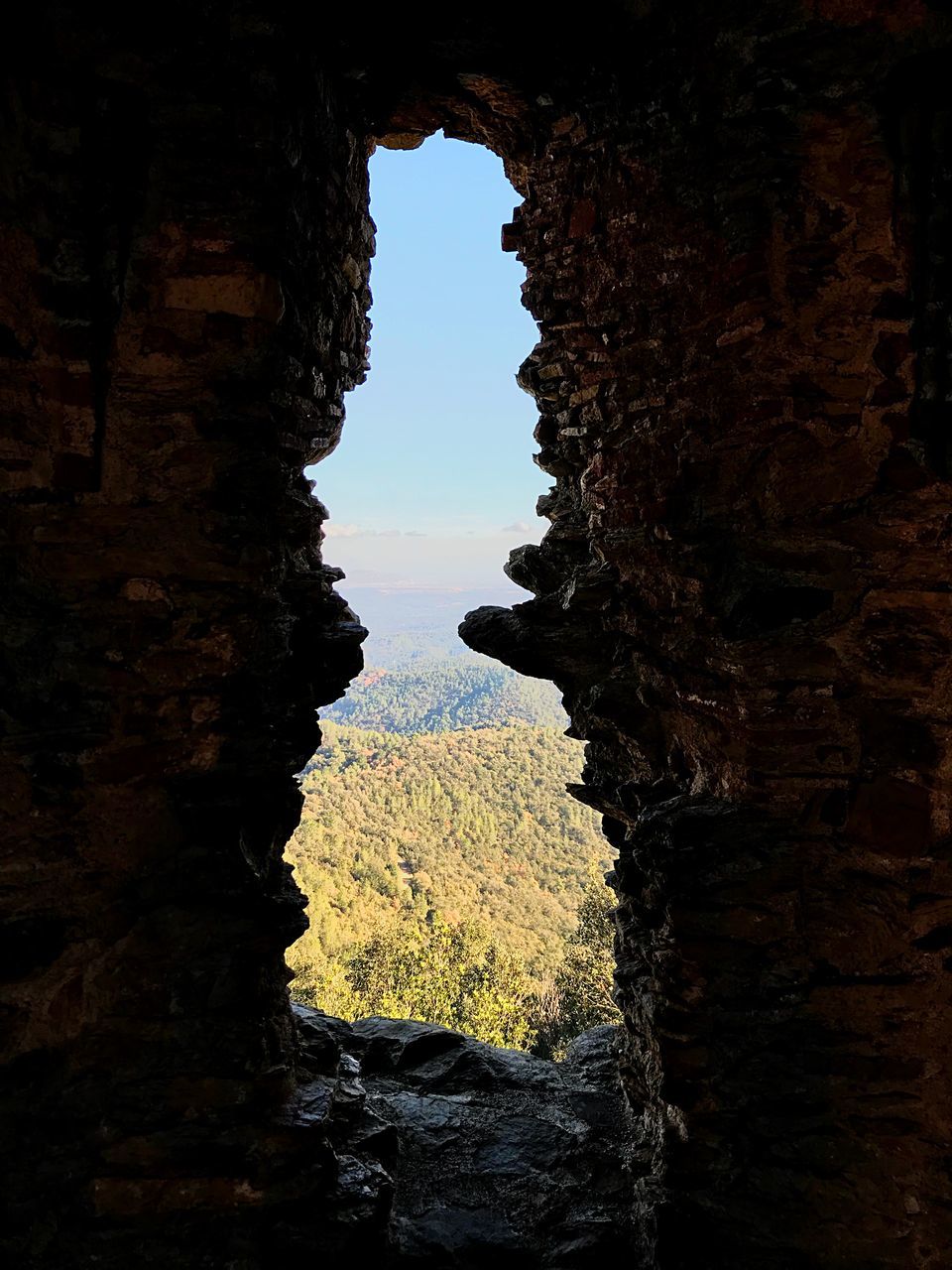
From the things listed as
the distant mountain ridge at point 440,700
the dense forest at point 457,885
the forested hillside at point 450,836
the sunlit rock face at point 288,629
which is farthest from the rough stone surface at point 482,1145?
the distant mountain ridge at point 440,700

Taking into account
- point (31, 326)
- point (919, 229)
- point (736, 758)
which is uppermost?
point (919, 229)

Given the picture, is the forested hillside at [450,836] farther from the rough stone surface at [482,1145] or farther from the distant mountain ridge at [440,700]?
the distant mountain ridge at [440,700]

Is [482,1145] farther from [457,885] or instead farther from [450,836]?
[450,836]

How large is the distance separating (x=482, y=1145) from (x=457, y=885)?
29.5m

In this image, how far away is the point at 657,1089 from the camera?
115 inches

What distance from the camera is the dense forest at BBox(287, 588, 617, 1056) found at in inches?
607

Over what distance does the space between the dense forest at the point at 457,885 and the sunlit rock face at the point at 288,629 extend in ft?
24.9

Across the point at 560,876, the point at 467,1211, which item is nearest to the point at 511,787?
the point at 560,876

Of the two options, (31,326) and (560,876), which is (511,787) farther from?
(31,326)

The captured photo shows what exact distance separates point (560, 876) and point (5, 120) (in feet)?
110

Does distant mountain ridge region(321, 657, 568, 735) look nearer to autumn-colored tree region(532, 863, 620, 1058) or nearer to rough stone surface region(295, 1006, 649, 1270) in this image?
autumn-colored tree region(532, 863, 620, 1058)

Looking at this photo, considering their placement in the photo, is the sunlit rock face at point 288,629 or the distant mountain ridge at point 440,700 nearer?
the sunlit rock face at point 288,629

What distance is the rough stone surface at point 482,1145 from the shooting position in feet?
9.96

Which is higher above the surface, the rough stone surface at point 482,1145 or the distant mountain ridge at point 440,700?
the rough stone surface at point 482,1145
